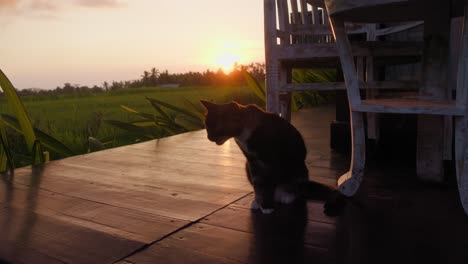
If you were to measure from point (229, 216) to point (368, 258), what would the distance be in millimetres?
466

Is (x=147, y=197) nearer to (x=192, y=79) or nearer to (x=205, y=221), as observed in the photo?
(x=205, y=221)

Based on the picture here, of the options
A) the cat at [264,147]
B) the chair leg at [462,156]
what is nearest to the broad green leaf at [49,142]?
the cat at [264,147]

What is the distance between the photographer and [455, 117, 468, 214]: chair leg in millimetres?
1141

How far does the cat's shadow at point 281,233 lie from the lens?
96cm

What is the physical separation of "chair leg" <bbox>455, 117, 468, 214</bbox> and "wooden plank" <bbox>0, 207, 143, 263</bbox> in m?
0.97

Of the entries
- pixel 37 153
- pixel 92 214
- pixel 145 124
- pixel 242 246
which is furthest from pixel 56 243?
pixel 145 124

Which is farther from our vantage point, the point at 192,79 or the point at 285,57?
the point at 192,79

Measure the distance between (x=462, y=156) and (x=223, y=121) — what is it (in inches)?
29.1

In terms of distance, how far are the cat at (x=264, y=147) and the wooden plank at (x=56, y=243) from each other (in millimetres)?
429

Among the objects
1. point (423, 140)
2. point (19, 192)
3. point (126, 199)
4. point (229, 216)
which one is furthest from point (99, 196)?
point (423, 140)

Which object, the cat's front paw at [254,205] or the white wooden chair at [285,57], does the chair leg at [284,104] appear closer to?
the white wooden chair at [285,57]

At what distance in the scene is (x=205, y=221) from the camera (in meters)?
1.21

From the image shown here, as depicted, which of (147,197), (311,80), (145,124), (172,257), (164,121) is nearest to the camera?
(172,257)

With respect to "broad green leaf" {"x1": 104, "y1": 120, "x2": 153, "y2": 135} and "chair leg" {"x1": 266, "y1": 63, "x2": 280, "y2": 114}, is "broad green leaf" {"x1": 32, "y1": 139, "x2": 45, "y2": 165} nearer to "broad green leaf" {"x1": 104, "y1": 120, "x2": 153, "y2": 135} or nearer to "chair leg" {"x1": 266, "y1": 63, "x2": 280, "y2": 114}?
"broad green leaf" {"x1": 104, "y1": 120, "x2": 153, "y2": 135}
